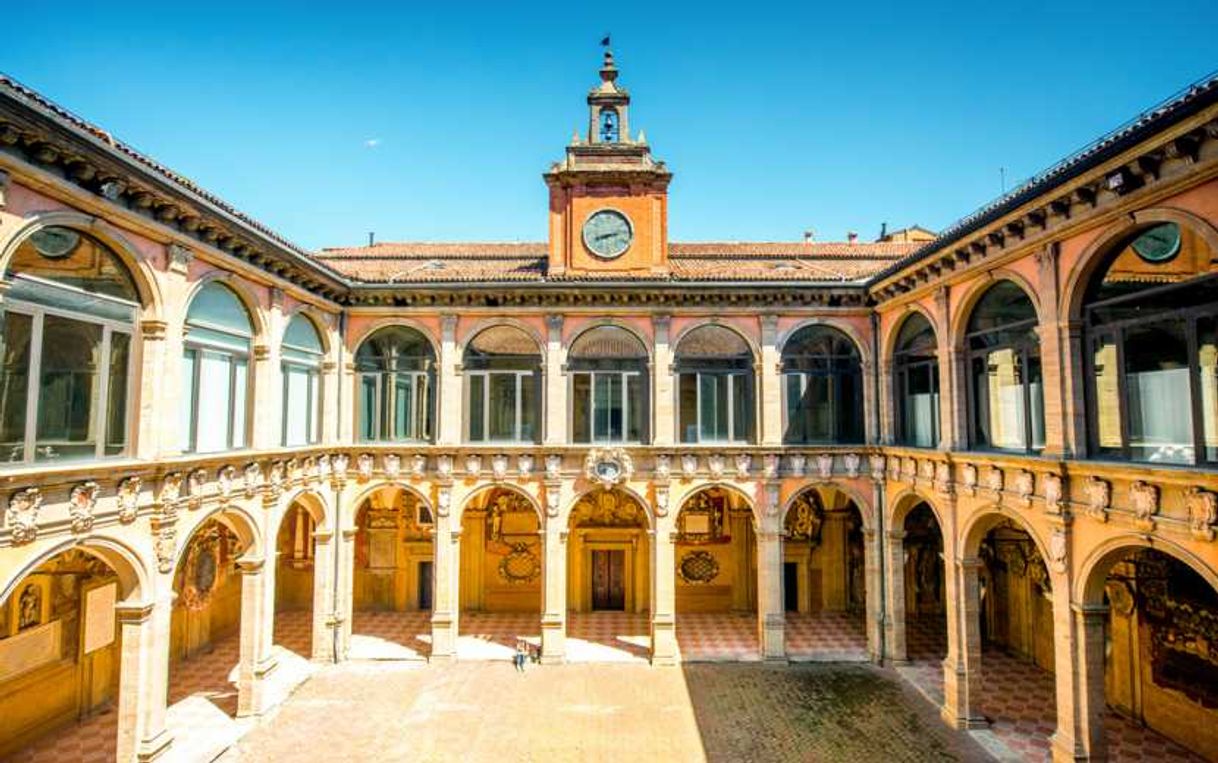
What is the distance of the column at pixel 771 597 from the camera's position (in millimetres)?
19312

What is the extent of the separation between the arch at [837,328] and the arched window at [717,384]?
1.10 m

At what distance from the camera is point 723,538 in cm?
2481

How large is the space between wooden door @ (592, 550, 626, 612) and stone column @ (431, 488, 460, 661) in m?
6.48

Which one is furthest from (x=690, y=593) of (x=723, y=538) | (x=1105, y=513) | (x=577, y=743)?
(x=1105, y=513)

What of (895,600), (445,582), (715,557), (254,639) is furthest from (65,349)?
(715,557)

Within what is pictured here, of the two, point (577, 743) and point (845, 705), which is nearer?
point (577, 743)

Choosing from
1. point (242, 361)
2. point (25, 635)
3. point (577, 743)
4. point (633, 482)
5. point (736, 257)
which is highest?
point (736, 257)

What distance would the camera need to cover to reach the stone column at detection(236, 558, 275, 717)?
15500 millimetres

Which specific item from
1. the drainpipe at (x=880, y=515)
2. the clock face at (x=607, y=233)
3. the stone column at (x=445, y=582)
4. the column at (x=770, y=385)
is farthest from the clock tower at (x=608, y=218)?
the stone column at (x=445, y=582)

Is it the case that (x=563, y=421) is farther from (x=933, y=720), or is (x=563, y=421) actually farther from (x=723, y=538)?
(x=933, y=720)

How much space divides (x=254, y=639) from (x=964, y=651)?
54.7 ft

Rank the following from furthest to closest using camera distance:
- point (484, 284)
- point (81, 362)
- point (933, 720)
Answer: point (484, 284), point (933, 720), point (81, 362)

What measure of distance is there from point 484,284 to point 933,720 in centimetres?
1609

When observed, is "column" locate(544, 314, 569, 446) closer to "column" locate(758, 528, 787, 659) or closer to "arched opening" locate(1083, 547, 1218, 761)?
"column" locate(758, 528, 787, 659)
